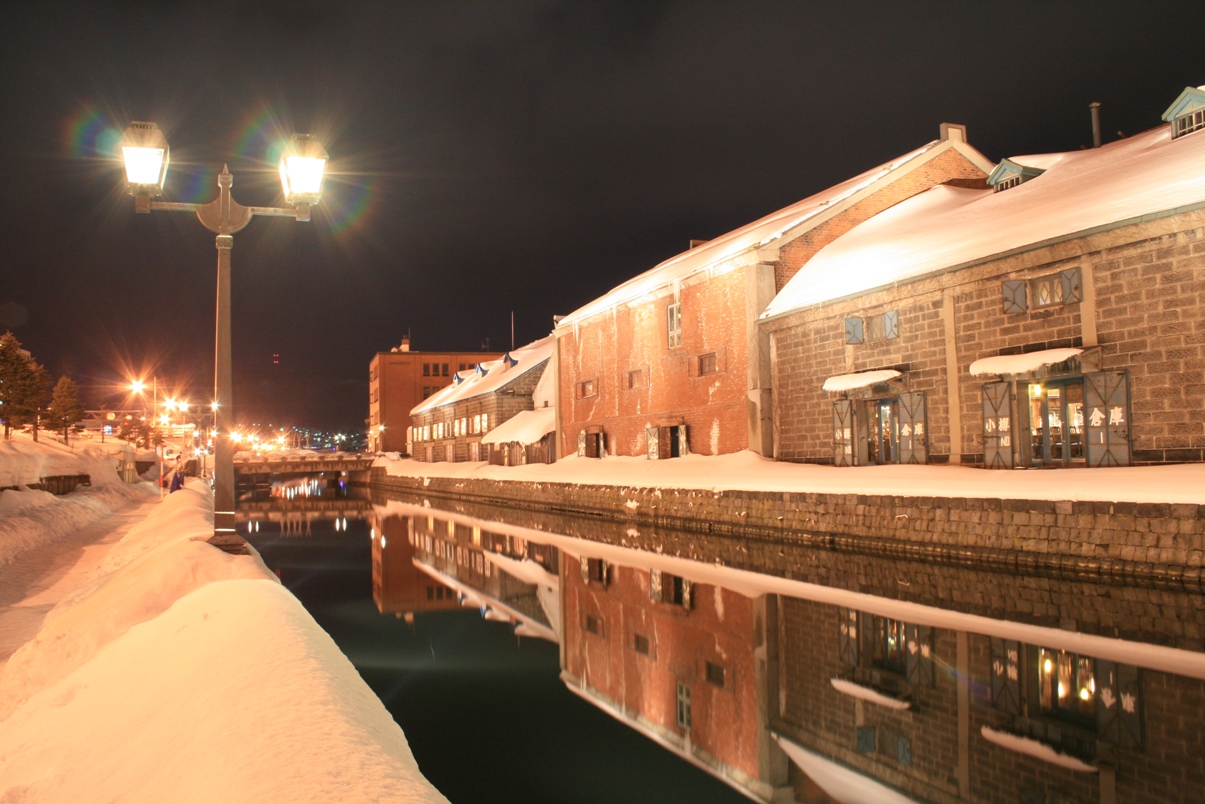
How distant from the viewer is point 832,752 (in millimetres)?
6145

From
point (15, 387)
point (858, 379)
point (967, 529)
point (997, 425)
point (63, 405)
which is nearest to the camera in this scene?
point (967, 529)

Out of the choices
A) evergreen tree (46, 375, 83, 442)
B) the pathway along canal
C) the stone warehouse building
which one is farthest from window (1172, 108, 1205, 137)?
evergreen tree (46, 375, 83, 442)

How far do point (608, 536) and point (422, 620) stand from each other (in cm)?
1130

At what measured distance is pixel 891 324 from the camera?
2214 cm

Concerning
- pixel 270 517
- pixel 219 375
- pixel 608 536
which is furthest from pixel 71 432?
pixel 219 375

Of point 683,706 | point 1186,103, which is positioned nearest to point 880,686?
point 683,706

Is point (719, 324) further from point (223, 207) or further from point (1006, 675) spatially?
point (1006, 675)

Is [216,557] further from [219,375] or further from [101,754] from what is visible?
[101,754]

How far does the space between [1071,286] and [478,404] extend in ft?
137

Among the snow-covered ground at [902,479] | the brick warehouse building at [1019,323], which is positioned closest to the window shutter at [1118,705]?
the snow-covered ground at [902,479]

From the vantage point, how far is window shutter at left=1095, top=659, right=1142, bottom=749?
20.1ft

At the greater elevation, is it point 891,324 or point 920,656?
point 891,324

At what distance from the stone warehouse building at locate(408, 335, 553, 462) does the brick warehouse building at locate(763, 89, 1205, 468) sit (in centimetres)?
2753

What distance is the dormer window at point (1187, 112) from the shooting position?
19875 mm
